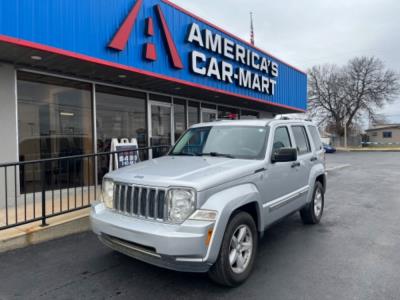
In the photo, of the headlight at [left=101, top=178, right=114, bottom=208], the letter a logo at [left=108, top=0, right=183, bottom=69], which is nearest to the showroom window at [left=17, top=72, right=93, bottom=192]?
the letter a logo at [left=108, top=0, right=183, bottom=69]

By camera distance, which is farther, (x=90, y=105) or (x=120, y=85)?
(x=120, y=85)

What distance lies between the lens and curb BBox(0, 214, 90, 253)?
179 inches

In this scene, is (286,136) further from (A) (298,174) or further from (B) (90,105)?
(B) (90,105)

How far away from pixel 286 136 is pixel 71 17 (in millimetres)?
4812

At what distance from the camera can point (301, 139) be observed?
5.70 metres

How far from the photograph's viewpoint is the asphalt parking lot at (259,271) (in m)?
3.37

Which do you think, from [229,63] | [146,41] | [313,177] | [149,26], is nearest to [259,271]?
[313,177]

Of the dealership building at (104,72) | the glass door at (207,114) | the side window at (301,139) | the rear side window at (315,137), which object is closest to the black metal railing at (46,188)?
the dealership building at (104,72)

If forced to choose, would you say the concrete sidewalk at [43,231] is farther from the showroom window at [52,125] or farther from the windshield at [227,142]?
the windshield at [227,142]

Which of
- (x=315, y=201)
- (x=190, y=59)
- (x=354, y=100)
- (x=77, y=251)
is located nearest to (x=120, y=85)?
(x=190, y=59)

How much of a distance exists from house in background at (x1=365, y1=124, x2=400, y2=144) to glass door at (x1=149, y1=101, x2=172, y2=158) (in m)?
58.1

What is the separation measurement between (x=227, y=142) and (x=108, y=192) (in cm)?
187

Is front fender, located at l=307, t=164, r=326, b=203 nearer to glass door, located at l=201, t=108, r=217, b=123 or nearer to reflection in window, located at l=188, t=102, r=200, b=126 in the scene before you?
reflection in window, located at l=188, t=102, r=200, b=126

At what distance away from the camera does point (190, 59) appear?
8977 mm
